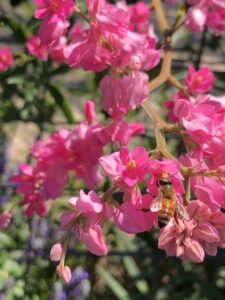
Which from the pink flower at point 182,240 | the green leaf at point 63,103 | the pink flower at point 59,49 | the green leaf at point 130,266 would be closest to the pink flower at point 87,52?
the pink flower at point 59,49

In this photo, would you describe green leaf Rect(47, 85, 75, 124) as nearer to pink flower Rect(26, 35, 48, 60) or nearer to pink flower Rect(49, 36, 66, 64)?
pink flower Rect(26, 35, 48, 60)

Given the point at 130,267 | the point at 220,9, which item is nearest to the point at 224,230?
the point at 220,9

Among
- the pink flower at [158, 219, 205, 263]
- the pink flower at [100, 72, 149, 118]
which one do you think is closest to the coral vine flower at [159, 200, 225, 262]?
the pink flower at [158, 219, 205, 263]

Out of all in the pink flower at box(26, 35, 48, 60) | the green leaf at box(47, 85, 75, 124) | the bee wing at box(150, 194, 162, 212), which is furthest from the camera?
the green leaf at box(47, 85, 75, 124)

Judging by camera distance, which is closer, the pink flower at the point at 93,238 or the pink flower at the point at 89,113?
the pink flower at the point at 93,238

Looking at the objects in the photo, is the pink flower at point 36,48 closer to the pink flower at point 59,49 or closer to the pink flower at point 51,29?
the pink flower at point 59,49
